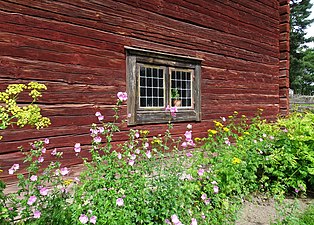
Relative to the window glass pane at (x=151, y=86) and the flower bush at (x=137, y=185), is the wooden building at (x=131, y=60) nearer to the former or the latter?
the window glass pane at (x=151, y=86)

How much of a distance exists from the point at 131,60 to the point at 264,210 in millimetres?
3190

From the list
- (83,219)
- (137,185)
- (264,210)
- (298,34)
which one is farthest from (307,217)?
(298,34)

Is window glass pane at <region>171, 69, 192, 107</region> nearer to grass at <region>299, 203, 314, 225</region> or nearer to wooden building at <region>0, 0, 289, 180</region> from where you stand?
wooden building at <region>0, 0, 289, 180</region>

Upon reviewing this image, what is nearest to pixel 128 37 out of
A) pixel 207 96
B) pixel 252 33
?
pixel 207 96

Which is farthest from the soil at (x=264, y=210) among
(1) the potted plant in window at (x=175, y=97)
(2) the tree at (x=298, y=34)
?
(2) the tree at (x=298, y=34)

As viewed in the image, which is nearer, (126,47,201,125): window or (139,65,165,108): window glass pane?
(126,47,201,125): window

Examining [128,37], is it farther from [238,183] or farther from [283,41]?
[283,41]

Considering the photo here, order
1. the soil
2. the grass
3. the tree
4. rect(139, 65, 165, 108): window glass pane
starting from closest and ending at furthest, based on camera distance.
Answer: the grass < the soil < rect(139, 65, 165, 108): window glass pane < the tree

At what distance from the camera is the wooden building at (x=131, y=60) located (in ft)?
11.2

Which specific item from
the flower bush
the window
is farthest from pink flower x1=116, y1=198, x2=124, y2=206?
the window

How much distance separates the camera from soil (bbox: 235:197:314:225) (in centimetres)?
298

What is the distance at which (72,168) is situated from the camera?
3.81 metres

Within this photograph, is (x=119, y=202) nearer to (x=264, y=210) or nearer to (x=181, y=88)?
(x=264, y=210)

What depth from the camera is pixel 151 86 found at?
15.5 ft
